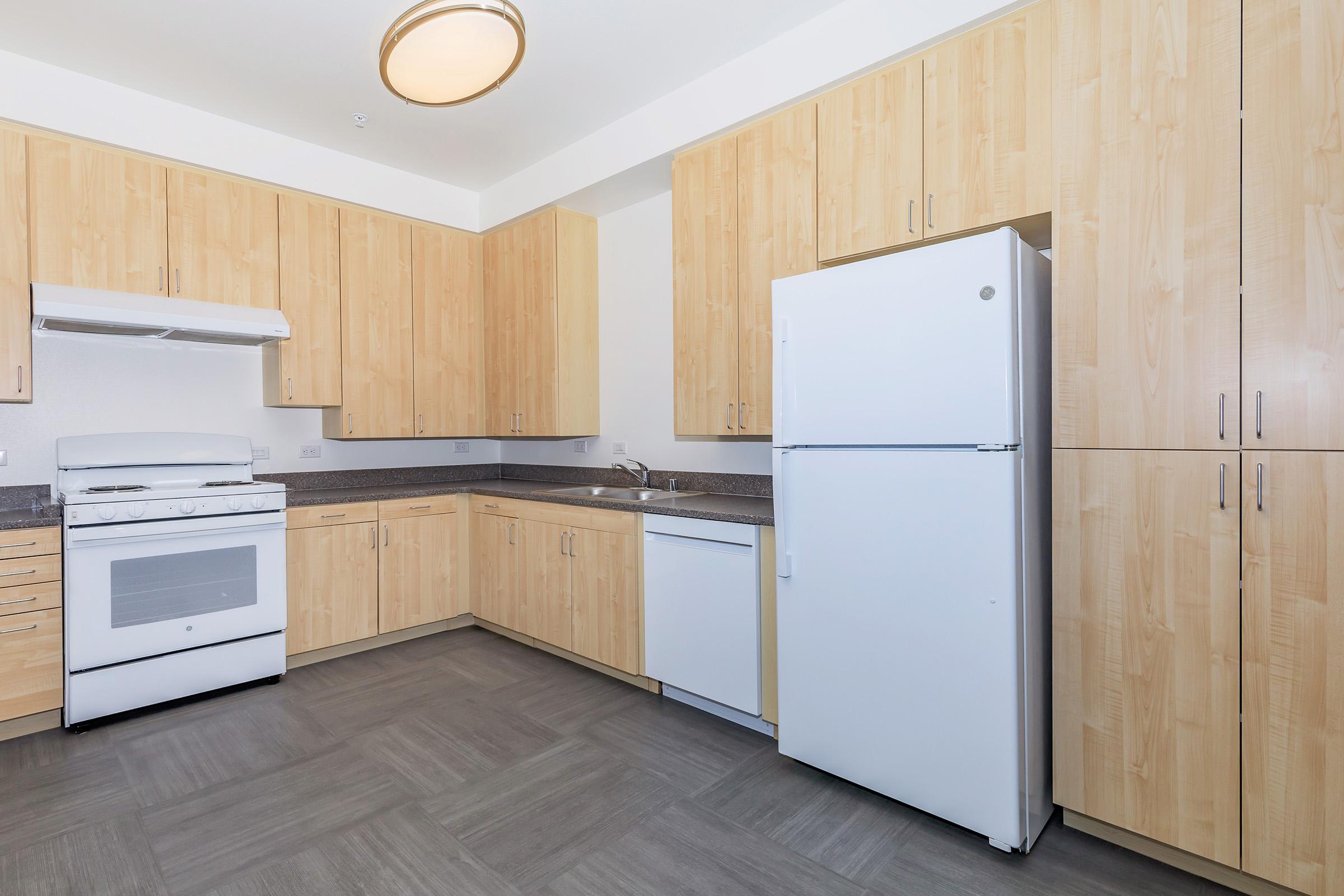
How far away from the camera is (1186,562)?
175 cm

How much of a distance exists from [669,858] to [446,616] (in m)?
2.50

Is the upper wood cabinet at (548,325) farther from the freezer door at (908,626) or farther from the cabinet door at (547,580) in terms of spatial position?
the freezer door at (908,626)

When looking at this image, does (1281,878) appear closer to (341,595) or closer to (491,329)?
(341,595)

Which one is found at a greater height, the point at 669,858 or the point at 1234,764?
the point at 1234,764

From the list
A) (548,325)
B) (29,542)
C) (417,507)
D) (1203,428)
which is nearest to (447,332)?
(548,325)

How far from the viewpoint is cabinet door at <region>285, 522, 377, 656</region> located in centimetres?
342

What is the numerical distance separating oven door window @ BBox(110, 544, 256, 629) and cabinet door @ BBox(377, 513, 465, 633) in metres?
0.68

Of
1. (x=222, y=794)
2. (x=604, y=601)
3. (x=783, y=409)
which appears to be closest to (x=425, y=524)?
(x=604, y=601)

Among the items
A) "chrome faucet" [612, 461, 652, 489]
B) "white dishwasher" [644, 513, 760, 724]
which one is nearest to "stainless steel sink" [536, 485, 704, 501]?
"chrome faucet" [612, 461, 652, 489]

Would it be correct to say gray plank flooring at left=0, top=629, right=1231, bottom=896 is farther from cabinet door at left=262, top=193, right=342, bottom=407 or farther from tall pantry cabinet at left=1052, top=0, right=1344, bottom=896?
cabinet door at left=262, top=193, right=342, bottom=407

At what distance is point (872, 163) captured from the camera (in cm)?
244

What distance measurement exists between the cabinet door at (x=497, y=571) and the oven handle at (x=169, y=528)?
107 centimetres

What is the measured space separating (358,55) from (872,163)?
2.24 meters

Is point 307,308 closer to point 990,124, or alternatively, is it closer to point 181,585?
point 181,585
